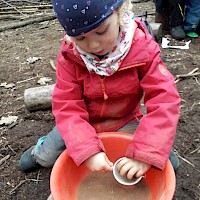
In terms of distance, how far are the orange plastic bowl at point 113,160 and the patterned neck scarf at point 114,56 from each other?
29 centimetres

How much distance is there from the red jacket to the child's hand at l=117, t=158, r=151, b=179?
3 centimetres

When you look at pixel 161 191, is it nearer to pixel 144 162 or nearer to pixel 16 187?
pixel 144 162

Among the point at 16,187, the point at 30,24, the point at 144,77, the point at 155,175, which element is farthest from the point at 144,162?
the point at 30,24

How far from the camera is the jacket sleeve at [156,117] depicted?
1612 mm

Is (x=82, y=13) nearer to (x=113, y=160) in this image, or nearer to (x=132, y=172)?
(x=132, y=172)

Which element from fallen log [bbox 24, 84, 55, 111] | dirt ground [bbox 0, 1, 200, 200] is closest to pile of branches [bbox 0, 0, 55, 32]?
dirt ground [bbox 0, 1, 200, 200]

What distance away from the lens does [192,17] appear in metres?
4.05

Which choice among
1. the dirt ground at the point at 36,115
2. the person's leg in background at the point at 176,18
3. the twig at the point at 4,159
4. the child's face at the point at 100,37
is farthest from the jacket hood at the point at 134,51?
the person's leg in background at the point at 176,18

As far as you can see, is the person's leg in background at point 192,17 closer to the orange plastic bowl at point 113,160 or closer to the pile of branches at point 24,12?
the pile of branches at point 24,12

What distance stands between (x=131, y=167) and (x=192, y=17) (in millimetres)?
2764

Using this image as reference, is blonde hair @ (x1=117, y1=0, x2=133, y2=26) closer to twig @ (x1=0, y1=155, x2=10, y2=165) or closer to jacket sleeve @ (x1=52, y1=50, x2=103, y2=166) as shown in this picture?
jacket sleeve @ (x1=52, y1=50, x2=103, y2=166)

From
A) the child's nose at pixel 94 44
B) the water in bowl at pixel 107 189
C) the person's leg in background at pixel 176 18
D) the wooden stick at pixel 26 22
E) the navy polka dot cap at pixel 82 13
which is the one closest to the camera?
the navy polka dot cap at pixel 82 13

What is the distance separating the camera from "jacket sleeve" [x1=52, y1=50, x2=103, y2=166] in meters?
1.68

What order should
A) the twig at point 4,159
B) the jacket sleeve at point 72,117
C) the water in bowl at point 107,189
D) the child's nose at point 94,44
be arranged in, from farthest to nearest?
the twig at point 4,159 < the water in bowl at point 107,189 < the jacket sleeve at point 72,117 < the child's nose at point 94,44
